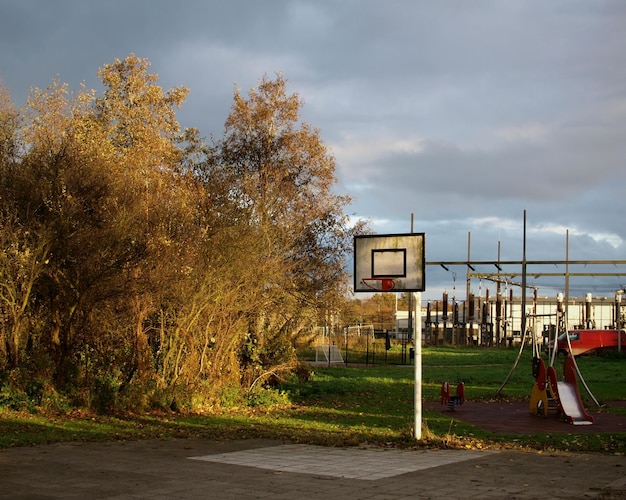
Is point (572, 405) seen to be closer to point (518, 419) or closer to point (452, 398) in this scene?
point (518, 419)

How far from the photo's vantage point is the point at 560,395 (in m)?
15.6

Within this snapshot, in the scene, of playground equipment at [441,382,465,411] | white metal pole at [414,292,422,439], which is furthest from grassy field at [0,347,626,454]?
playground equipment at [441,382,465,411]

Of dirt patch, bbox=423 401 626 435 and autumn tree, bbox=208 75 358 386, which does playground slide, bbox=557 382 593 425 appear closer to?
dirt patch, bbox=423 401 626 435

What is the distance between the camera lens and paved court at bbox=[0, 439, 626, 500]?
756 centimetres

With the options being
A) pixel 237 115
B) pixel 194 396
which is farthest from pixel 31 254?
pixel 237 115

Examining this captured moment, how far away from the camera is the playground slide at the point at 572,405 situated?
14961mm

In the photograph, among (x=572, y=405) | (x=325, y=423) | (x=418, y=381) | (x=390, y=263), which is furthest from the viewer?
(x=572, y=405)

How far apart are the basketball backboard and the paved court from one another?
8.13 ft

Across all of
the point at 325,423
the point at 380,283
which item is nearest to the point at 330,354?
the point at 325,423

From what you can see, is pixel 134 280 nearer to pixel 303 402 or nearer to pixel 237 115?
pixel 303 402

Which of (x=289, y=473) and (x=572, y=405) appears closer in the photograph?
(x=289, y=473)

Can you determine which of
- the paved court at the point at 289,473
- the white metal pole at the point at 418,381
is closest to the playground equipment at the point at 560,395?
the white metal pole at the point at 418,381

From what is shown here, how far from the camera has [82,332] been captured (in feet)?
47.7

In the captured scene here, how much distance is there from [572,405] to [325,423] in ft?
16.9
